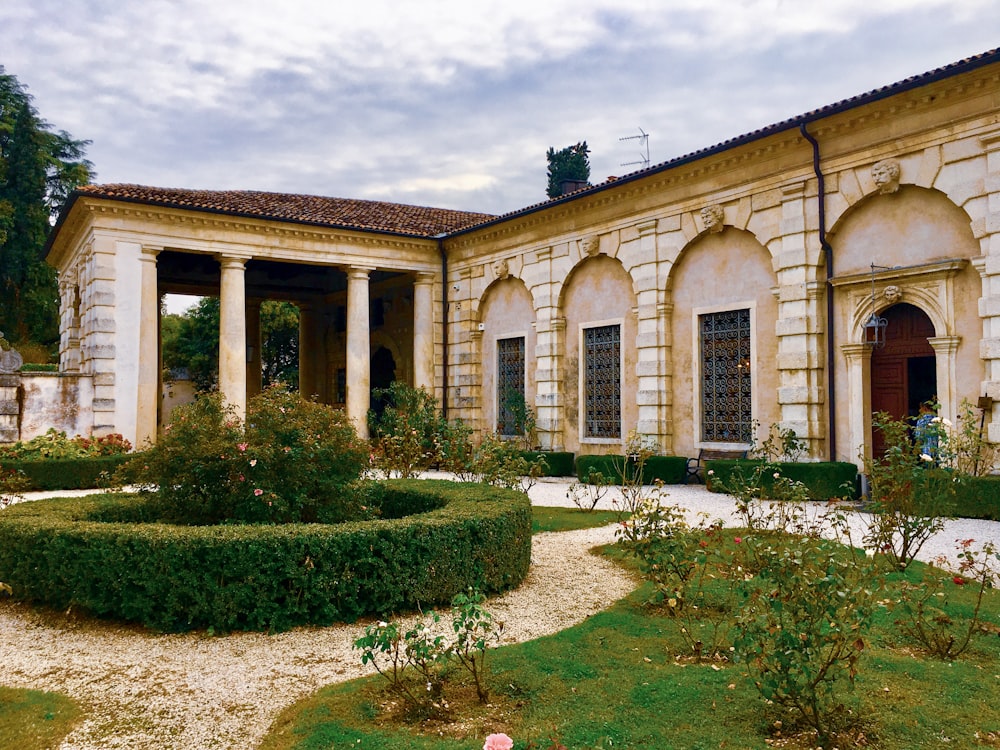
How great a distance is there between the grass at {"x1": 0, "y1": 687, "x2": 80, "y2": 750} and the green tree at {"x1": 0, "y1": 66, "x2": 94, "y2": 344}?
112 feet

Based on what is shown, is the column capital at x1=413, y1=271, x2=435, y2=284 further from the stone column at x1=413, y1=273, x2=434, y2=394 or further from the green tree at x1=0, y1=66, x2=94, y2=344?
the green tree at x1=0, y1=66, x2=94, y2=344

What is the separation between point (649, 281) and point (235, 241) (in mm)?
10309

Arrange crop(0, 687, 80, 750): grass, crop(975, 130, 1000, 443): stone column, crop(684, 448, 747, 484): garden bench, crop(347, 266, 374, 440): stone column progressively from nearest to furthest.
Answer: crop(0, 687, 80, 750): grass → crop(975, 130, 1000, 443): stone column → crop(684, 448, 747, 484): garden bench → crop(347, 266, 374, 440): stone column

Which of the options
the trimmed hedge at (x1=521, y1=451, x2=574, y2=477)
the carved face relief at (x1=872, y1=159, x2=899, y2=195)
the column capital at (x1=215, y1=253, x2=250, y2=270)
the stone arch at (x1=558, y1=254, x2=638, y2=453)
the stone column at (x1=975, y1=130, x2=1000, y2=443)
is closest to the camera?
the stone column at (x1=975, y1=130, x2=1000, y2=443)

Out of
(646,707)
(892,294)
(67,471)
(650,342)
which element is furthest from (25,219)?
(646,707)

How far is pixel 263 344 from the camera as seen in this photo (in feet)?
130

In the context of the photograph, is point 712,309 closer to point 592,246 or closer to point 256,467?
point 592,246

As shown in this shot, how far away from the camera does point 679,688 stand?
4.31 m

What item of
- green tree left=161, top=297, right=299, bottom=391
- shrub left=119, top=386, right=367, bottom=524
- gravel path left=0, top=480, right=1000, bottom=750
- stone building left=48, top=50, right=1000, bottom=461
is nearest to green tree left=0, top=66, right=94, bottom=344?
green tree left=161, top=297, right=299, bottom=391

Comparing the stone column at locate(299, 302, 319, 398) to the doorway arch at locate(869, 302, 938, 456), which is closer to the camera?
the doorway arch at locate(869, 302, 938, 456)

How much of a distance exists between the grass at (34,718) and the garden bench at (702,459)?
12414 mm

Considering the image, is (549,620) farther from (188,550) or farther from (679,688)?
(188,550)

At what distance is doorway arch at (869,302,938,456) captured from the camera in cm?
1248

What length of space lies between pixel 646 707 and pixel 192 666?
286 cm
